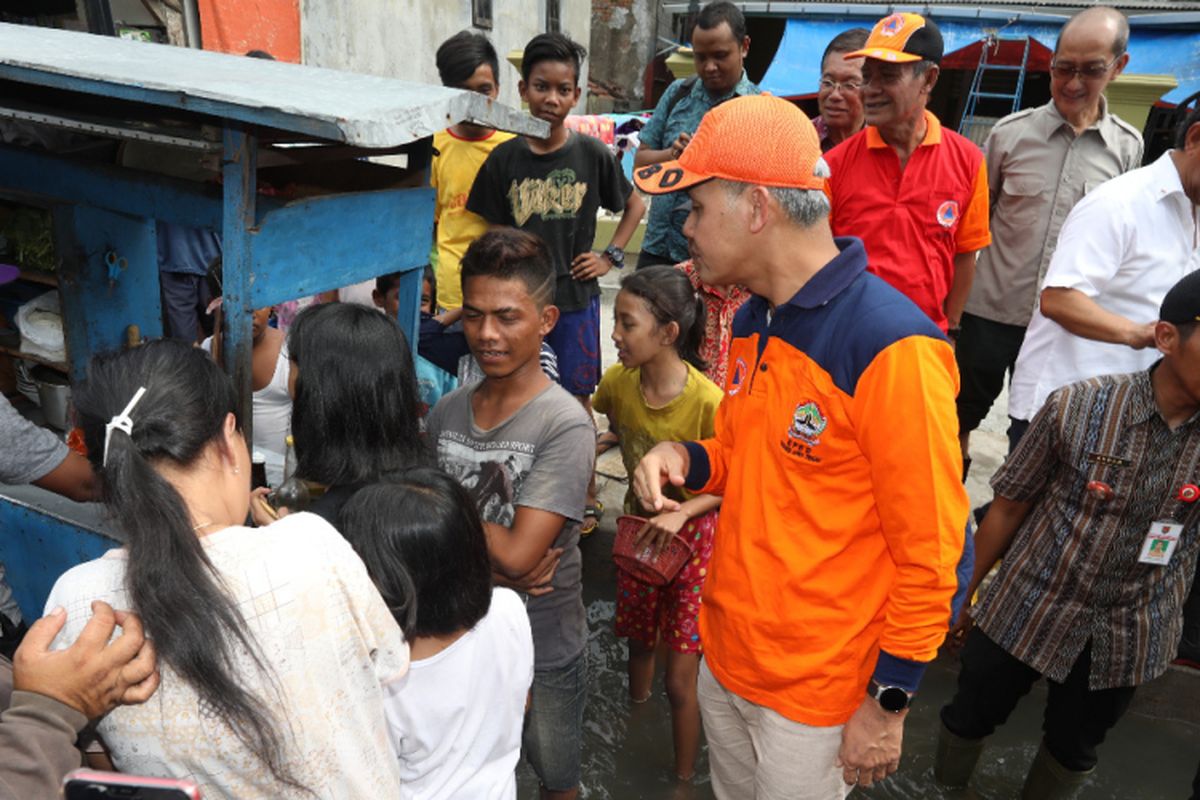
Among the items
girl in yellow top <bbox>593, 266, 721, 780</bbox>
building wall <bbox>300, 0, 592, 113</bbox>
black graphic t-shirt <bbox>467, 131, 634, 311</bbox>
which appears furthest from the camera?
building wall <bbox>300, 0, 592, 113</bbox>

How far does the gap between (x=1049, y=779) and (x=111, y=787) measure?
2734 mm

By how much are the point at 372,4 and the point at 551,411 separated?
9.20 m

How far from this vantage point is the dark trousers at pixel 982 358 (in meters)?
3.74

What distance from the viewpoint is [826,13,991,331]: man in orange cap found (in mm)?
3096

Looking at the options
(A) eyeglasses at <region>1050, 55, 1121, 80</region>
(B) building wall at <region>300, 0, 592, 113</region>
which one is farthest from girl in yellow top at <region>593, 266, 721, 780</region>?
(B) building wall at <region>300, 0, 592, 113</region>

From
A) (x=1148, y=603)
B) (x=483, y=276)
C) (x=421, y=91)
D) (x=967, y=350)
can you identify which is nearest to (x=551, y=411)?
(x=483, y=276)

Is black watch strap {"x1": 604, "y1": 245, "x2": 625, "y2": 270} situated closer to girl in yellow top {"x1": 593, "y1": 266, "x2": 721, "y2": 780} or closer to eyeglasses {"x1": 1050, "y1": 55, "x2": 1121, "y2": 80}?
girl in yellow top {"x1": 593, "y1": 266, "x2": 721, "y2": 780}

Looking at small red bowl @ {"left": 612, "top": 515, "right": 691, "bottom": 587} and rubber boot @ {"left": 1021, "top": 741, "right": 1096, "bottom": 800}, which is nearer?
small red bowl @ {"left": 612, "top": 515, "right": 691, "bottom": 587}

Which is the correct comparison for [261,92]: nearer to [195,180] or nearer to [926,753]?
Result: [195,180]

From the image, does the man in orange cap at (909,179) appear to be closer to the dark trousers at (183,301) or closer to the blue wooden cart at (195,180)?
the blue wooden cart at (195,180)

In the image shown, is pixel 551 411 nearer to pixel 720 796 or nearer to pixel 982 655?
pixel 720 796

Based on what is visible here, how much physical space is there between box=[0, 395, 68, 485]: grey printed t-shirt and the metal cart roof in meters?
0.75

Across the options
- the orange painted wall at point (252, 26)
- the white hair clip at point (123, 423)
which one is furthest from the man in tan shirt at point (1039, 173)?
the orange painted wall at point (252, 26)

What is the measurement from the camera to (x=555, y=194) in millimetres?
3742
